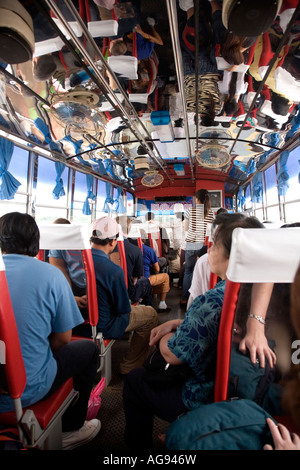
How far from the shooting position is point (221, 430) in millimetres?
687

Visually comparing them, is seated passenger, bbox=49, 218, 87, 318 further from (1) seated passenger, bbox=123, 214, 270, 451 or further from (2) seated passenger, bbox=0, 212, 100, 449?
(1) seated passenger, bbox=123, 214, 270, 451

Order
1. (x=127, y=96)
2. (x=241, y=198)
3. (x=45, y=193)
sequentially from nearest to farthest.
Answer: (x=127, y=96) → (x=45, y=193) → (x=241, y=198)

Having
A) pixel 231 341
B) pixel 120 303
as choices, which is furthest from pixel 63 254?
pixel 231 341

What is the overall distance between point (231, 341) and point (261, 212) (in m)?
7.42

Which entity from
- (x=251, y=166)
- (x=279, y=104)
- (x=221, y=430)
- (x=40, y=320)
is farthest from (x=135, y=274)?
(x=251, y=166)

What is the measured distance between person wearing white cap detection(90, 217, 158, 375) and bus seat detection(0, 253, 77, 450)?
70 centimetres

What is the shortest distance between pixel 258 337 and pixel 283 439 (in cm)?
29

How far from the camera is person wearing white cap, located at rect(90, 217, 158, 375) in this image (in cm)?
192

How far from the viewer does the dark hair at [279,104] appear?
310 cm

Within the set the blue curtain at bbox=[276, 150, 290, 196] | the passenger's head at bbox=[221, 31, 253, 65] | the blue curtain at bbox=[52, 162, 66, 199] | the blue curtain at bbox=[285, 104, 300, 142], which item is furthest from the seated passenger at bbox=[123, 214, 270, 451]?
the blue curtain at bbox=[52, 162, 66, 199]

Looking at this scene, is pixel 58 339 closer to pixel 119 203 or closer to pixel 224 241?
pixel 224 241

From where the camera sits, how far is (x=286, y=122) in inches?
150

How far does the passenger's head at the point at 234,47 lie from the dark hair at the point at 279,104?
3.34 feet

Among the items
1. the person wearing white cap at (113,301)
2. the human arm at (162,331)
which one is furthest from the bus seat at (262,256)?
the person wearing white cap at (113,301)
